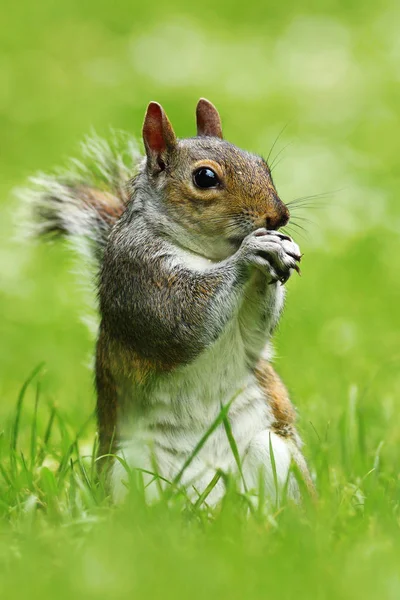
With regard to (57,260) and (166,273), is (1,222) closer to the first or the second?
(57,260)

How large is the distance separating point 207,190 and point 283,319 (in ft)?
1.75

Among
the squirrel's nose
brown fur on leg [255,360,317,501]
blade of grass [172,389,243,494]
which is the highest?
the squirrel's nose

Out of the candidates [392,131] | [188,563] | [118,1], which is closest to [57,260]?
[392,131]

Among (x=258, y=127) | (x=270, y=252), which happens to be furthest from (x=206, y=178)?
(x=258, y=127)

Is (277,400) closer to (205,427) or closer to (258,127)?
(205,427)

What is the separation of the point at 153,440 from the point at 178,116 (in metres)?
5.34

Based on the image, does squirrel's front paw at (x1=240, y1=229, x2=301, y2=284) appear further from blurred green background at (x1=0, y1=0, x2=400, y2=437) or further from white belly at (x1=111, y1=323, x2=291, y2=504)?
blurred green background at (x1=0, y1=0, x2=400, y2=437)

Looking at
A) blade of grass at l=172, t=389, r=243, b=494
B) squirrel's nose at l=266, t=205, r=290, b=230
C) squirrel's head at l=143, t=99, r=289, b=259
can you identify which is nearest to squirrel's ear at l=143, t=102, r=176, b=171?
squirrel's head at l=143, t=99, r=289, b=259

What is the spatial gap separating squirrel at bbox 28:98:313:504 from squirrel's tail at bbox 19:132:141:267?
0.33 m

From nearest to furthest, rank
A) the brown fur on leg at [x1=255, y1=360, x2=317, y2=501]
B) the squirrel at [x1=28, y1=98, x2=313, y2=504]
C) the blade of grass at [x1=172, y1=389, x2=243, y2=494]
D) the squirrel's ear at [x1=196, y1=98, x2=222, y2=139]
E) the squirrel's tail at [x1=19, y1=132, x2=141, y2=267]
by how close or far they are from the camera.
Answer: the blade of grass at [x1=172, y1=389, x2=243, y2=494], the squirrel at [x1=28, y1=98, x2=313, y2=504], the brown fur on leg at [x1=255, y1=360, x2=317, y2=501], the squirrel's ear at [x1=196, y1=98, x2=222, y2=139], the squirrel's tail at [x1=19, y1=132, x2=141, y2=267]

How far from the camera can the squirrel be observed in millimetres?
2980

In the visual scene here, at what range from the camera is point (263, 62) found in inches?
398

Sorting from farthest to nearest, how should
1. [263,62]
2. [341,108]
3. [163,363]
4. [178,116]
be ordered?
[263,62] < [341,108] < [178,116] < [163,363]

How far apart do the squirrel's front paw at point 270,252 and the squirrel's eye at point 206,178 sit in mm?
217
